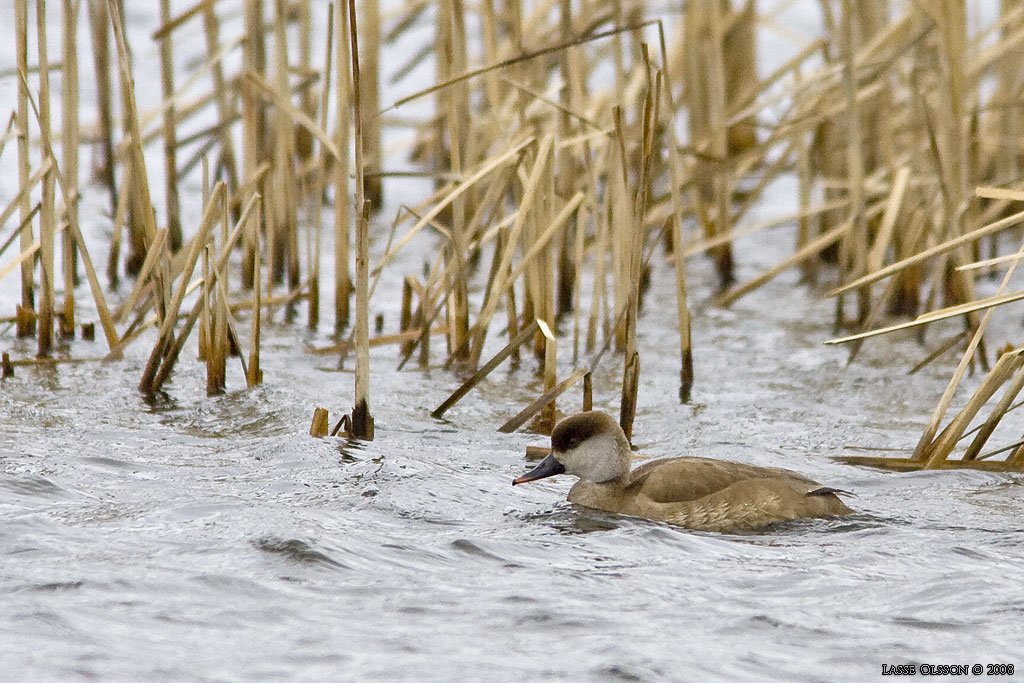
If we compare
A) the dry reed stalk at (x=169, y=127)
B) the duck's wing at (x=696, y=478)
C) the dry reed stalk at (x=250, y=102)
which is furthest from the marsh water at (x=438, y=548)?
the dry reed stalk at (x=169, y=127)

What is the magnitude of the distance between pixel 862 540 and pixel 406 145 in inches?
254

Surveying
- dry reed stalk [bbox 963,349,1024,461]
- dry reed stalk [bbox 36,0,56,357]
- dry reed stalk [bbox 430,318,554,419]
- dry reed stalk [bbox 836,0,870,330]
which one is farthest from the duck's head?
dry reed stalk [bbox 836,0,870,330]

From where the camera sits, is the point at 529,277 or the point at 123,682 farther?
the point at 529,277

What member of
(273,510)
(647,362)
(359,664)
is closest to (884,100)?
(647,362)

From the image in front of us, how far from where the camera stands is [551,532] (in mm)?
4723

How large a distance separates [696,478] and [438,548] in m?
1.02

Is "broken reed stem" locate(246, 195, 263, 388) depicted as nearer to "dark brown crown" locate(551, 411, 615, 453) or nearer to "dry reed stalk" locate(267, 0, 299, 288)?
"dry reed stalk" locate(267, 0, 299, 288)

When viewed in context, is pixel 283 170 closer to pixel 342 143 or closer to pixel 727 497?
pixel 342 143

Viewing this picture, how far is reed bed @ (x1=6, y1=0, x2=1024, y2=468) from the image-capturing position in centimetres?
593

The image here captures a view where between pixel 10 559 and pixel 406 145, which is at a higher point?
pixel 406 145

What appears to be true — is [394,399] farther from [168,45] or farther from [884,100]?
[884,100]

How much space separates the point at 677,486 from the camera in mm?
4883

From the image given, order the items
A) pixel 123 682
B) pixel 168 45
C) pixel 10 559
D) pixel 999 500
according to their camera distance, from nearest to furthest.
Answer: pixel 123 682, pixel 10 559, pixel 999 500, pixel 168 45

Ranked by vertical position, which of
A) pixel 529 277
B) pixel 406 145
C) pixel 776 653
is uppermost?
pixel 406 145
